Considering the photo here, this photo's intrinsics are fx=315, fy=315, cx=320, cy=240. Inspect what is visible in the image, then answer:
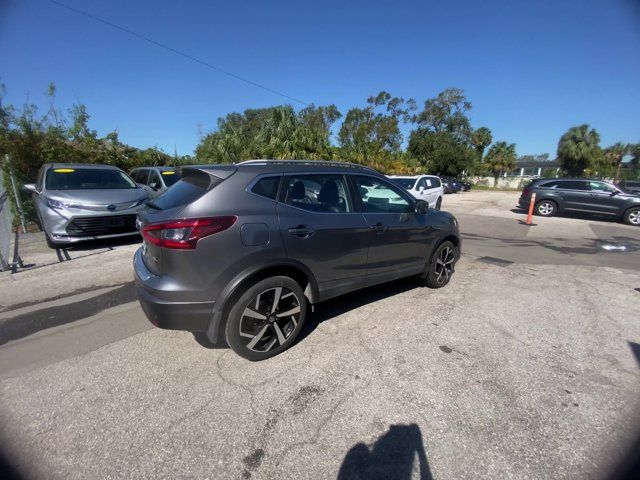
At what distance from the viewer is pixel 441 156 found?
41781 millimetres

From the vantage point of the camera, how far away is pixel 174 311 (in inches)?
100

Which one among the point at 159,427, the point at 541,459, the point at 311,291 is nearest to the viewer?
the point at 541,459

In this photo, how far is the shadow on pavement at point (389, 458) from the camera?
1862mm

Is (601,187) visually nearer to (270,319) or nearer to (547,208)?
(547,208)

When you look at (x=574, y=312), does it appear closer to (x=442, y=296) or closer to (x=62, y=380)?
(x=442, y=296)

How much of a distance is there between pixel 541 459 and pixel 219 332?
244cm

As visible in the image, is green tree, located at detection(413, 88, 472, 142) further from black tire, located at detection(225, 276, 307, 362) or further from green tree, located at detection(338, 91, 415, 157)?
black tire, located at detection(225, 276, 307, 362)

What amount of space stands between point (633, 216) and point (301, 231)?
15.9 meters

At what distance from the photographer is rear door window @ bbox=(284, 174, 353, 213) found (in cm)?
303

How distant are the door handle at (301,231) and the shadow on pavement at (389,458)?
5.55ft

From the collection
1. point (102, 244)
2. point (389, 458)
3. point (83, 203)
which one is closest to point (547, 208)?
point (389, 458)

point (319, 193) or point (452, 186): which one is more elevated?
point (319, 193)

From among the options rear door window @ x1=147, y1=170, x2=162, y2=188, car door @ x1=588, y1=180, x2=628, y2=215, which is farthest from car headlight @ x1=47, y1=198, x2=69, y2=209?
car door @ x1=588, y1=180, x2=628, y2=215

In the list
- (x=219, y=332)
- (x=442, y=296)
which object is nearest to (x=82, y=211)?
(x=219, y=332)
